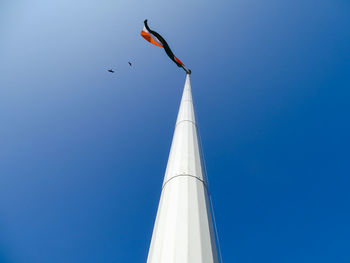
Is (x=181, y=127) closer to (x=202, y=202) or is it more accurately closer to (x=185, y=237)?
(x=202, y=202)

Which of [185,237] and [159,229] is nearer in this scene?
[185,237]

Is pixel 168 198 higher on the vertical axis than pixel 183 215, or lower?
higher

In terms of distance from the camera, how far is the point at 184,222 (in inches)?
Answer: 87.4

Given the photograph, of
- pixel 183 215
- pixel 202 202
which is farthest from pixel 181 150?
pixel 183 215

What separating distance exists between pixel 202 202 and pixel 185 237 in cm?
67

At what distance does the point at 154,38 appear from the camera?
391 inches

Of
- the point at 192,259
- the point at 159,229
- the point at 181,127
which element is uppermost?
the point at 181,127

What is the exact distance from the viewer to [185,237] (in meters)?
2.05

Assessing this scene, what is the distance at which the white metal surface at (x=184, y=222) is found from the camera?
1.95 metres

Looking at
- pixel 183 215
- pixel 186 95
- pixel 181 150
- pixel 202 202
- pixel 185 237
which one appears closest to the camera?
pixel 185 237

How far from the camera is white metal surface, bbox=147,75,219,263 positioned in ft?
6.41

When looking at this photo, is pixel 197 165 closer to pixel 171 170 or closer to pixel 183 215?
pixel 171 170

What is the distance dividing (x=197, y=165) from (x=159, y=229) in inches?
53.1

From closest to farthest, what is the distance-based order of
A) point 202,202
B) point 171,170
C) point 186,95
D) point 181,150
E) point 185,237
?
point 185,237 < point 202,202 < point 171,170 < point 181,150 < point 186,95
